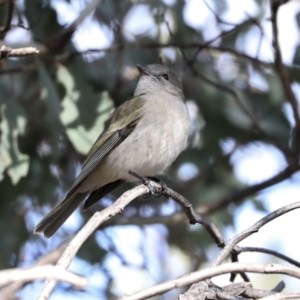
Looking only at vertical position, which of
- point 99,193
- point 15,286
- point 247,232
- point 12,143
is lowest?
point 15,286

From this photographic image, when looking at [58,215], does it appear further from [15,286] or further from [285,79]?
[285,79]

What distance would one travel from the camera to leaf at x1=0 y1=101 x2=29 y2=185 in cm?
366

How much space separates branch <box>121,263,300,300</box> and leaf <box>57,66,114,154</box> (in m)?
2.28

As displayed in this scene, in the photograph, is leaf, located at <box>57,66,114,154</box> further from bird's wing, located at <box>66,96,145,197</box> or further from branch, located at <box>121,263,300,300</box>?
branch, located at <box>121,263,300,300</box>

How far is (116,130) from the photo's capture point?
13.3 ft

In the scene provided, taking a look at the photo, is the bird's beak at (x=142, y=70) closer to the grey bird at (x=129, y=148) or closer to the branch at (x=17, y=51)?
the grey bird at (x=129, y=148)

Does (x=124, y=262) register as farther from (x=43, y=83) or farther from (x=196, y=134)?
(x=43, y=83)

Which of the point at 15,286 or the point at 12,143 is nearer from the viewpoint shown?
the point at 15,286

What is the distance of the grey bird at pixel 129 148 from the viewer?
386cm

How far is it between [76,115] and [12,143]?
15.8 inches

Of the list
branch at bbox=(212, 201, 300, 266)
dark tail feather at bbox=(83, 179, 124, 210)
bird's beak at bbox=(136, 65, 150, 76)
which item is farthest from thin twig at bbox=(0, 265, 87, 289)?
bird's beak at bbox=(136, 65, 150, 76)

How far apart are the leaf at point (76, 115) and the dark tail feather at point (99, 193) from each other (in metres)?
0.27

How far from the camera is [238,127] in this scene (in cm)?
466

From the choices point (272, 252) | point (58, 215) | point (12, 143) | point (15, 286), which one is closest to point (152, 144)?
point (58, 215)
